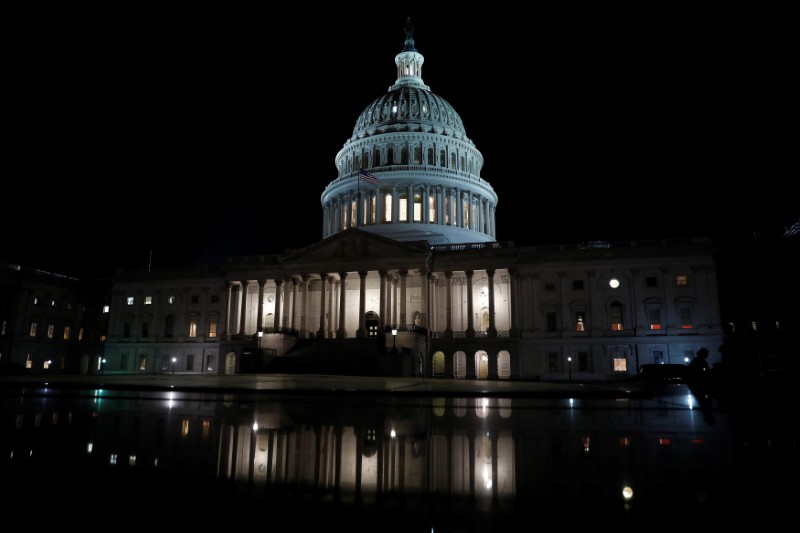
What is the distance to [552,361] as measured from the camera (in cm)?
5753

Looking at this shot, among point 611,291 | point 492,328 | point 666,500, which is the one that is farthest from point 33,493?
point 611,291

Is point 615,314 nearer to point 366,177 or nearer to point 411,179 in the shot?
point 411,179

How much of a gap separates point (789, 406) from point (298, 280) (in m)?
54.9

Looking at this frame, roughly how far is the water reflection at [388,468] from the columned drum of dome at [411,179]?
64647 mm

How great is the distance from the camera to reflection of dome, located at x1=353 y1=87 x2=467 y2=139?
84750 mm

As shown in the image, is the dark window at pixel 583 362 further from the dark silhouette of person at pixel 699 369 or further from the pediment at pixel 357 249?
the dark silhouette of person at pixel 699 369

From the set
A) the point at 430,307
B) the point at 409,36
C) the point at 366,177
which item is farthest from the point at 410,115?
the point at 430,307

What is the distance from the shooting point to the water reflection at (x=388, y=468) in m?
3.74

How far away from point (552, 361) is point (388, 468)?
5513cm

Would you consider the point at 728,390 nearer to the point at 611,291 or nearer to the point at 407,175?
the point at 611,291

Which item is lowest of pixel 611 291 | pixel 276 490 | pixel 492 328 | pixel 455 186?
pixel 276 490

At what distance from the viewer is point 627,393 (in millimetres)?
18109

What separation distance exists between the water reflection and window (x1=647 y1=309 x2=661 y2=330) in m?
50.4

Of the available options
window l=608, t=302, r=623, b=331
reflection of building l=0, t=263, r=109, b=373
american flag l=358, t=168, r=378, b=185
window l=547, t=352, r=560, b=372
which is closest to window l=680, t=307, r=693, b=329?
window l=608, t=302, r=623, b=331
